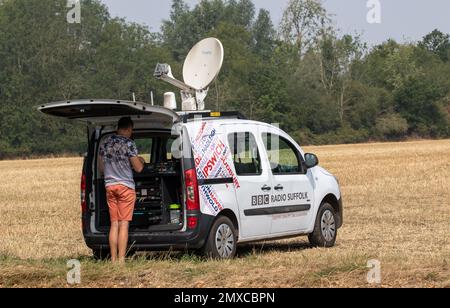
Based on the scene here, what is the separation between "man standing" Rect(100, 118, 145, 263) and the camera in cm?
1103

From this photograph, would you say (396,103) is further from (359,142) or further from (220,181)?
(220,181)

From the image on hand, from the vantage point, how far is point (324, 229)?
1366 cm

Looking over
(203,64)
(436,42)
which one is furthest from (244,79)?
(203,64)

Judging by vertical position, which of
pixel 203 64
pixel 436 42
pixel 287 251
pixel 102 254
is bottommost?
pixel 287 251

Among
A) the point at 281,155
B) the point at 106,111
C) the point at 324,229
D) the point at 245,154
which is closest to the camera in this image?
the point at 106,111

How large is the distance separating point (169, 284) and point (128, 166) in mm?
2703

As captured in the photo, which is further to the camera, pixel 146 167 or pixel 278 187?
pixel 278 187

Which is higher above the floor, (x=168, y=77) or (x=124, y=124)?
(x=168, y=77)

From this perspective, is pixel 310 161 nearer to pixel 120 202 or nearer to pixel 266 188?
pixel 266 188

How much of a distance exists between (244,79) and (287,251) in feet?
285

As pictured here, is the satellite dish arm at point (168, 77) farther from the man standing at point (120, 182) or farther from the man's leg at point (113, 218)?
the man's leg at point (113, 218)

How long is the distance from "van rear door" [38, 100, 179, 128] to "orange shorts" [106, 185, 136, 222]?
0.91 metres

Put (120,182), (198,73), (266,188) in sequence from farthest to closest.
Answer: (198,73)
(266,188)
(120,182)

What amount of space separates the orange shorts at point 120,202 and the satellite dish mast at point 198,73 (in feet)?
8.99
